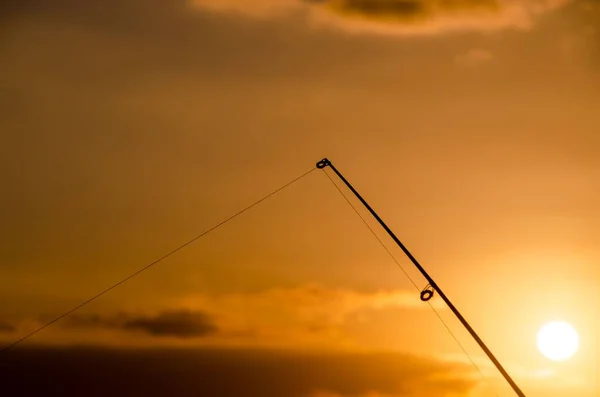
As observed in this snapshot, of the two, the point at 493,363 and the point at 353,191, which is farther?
the point at 353,191

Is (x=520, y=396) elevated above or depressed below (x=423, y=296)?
below

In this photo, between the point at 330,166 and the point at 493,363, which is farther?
the point at 330,166

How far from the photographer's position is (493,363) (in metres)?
27.1

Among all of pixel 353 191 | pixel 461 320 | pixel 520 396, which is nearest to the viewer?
pixel 520 396

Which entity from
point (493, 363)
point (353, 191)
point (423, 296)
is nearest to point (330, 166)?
point (353, 191)

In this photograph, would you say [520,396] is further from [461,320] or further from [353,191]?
[353,191]

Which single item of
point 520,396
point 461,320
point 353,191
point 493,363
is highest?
point 353,191

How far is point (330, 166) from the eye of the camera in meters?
35.7

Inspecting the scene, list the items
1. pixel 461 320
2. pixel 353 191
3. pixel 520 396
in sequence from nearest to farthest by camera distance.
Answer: pixel 520 396 < pixel 461 320 < pixel 353 191

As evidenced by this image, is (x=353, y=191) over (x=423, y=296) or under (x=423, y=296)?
over

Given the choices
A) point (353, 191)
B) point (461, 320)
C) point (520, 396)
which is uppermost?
point (353, 191)

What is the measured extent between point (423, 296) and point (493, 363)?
343 centimetres

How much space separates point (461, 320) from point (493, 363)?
1866 millimetres

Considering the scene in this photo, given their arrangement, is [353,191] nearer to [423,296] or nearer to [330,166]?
[330,166]
